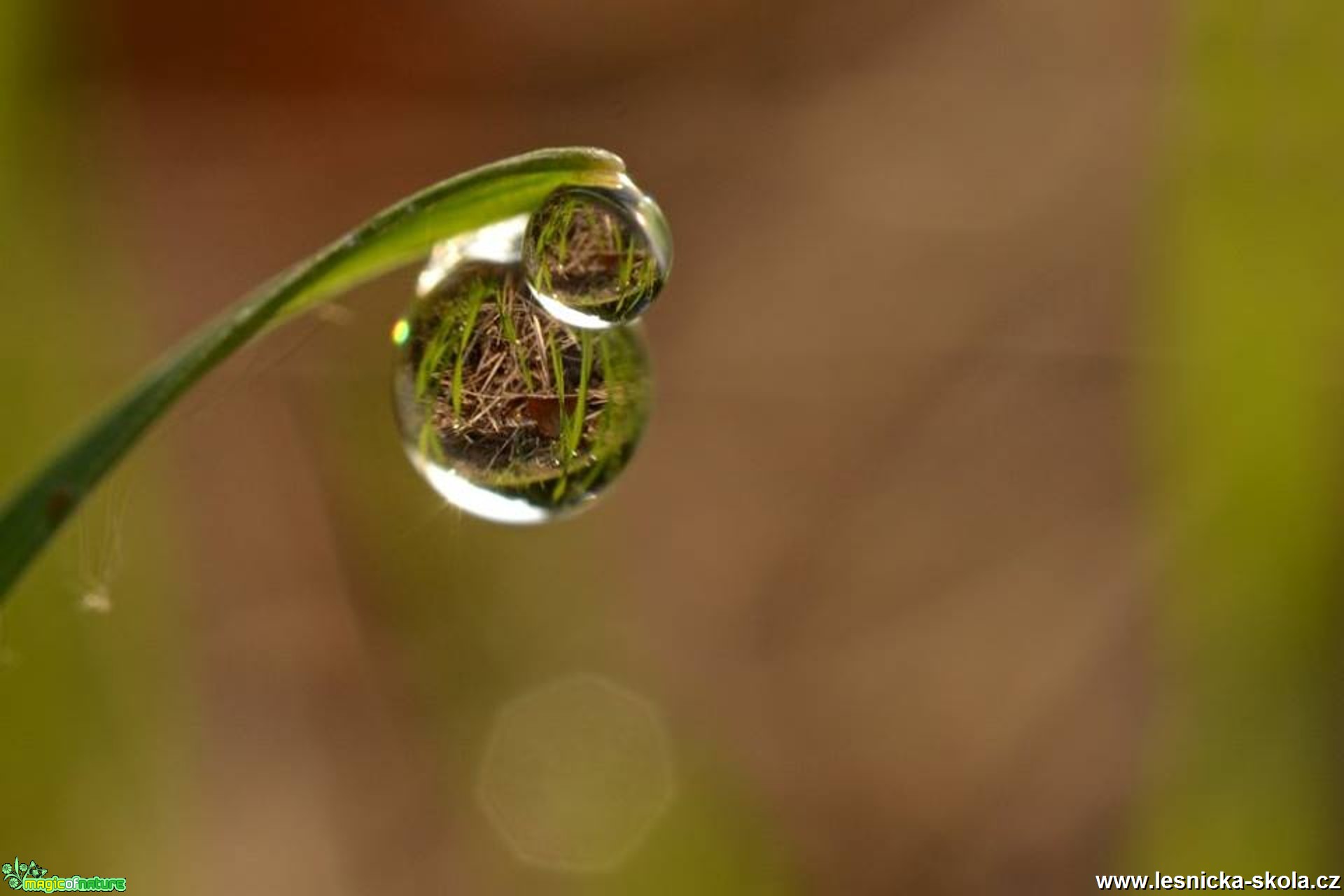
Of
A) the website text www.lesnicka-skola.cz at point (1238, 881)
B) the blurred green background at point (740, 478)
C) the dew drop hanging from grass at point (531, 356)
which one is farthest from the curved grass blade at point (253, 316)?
the website text www.lesnicka-skola.cz at point (1238, 881)

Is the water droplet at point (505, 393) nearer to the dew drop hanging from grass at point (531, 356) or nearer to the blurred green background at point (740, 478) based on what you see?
the dew drop hanging from grass at point (531, 356)

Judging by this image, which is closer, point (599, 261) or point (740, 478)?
point (599, 261)

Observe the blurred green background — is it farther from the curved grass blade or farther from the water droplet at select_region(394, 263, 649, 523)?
the curved grass blade

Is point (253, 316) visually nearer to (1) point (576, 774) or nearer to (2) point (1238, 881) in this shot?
(2) point (1238, 881)

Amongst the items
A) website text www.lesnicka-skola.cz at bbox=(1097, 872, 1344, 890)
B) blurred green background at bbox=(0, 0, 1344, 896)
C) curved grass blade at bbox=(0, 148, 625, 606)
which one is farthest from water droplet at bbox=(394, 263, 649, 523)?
website text www.lesnicka-skola.cz at bbox=(1097, 872, 1344, 890)

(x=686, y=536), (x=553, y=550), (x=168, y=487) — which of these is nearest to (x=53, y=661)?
(x=168, y=487)

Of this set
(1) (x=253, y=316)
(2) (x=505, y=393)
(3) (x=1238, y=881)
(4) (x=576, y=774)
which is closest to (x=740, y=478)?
(4) (x=576, y=774)

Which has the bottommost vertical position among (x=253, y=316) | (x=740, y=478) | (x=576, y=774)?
(x=253, y=316)

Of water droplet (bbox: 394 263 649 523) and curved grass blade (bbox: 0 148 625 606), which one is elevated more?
water droplet (bbox: 394 263 649 523)
